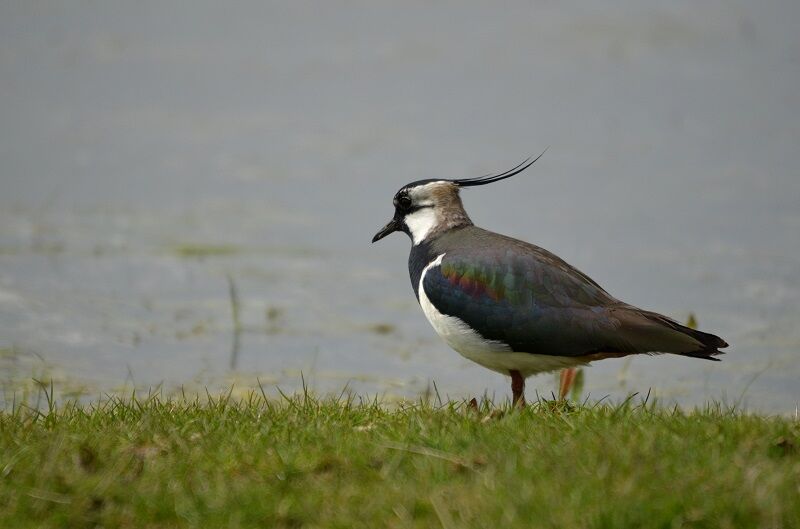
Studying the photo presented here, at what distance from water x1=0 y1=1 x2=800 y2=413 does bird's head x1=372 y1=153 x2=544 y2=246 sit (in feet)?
3.92

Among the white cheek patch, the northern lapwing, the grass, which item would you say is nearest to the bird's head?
the white cheek patch

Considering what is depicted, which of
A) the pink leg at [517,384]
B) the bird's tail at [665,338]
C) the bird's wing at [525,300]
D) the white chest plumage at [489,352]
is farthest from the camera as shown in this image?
the pink leg at [517,384]

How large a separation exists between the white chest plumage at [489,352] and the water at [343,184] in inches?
47.3

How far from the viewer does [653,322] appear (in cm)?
559

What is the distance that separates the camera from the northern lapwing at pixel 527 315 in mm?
5586

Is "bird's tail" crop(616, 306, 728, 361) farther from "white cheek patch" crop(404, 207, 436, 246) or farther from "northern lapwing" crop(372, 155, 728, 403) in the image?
"white cheek patch" crop(404, 207, 436, 246)

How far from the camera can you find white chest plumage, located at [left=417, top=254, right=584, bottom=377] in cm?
582

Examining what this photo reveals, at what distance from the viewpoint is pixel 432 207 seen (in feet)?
21.7

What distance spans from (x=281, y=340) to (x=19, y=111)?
488 centimetres

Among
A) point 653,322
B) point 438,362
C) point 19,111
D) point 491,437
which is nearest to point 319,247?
point 438,362

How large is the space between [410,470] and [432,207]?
233 centimetres

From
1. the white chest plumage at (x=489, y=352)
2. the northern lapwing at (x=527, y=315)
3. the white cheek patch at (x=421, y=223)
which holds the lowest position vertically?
the white chest plumage at (x=489, y=352)

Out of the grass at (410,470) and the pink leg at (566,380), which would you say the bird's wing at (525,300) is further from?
the pink leg at (566,380)

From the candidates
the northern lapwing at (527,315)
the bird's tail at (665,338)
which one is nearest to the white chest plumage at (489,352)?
the northern lapwing at (527,315)
